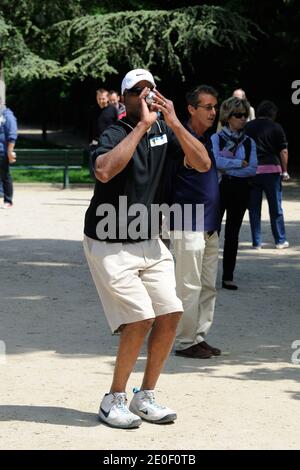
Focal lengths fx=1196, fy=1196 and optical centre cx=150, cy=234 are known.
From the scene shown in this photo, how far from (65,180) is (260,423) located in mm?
17282

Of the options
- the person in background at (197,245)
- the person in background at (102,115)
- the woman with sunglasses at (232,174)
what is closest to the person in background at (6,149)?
the person in background at (102,115)

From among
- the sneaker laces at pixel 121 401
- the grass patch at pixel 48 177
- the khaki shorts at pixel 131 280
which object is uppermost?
the khaki shorts at pixel 131 280

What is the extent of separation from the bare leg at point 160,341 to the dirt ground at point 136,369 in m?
0.31

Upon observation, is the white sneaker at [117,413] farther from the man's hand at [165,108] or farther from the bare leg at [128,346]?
the man's hand at [165,108]

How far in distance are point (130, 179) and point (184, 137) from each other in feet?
1.35

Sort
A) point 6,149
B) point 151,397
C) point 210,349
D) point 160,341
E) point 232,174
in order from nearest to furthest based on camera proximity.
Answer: point 160,341 → point 151,397 → point 210,349 → point 232,174 → point 6,149

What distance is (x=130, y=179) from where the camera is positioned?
6.30m

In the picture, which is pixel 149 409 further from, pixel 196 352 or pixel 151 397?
pixel 196 352

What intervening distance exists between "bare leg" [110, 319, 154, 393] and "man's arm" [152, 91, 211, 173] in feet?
3.02

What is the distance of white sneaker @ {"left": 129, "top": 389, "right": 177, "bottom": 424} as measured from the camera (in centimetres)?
648

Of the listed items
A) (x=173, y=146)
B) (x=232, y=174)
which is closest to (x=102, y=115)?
(x=232, y=174)

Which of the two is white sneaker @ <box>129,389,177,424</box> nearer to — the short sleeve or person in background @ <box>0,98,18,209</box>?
the short sleeve

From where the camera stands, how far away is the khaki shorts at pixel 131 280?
6.36 metres
